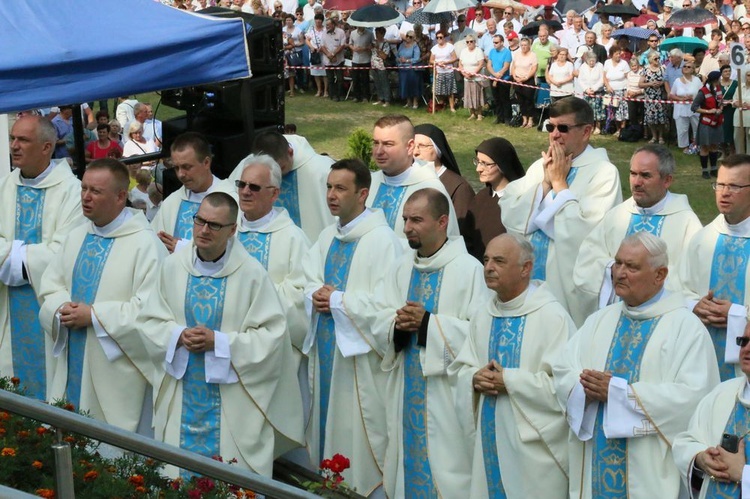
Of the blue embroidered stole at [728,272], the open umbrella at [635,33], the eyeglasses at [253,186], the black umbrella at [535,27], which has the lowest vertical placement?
the blue embroidered stole at [728,272]

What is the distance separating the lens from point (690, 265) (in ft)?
24.1

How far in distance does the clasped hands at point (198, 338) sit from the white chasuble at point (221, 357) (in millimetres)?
49

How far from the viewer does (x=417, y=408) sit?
737 centimetres

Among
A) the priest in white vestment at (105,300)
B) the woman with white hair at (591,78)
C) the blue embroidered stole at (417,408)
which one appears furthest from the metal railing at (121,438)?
the woman with white hair at (591,78)

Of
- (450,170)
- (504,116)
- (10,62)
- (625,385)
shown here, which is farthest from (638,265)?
(504,116)

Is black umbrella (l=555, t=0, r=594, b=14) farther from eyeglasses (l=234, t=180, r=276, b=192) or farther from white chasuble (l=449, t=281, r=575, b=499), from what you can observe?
white chasuble (l=449, t=281, r=575, b=499)

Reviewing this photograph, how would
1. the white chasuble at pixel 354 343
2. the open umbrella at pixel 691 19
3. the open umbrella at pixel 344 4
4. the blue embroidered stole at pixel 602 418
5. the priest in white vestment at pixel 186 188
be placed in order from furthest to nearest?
1. the open umbrella at pixel 344 4
2. the open umbrella at pixel 691 19
3. the priest in white vestment at pixel 186 188
4. the white chasuble at pixel 354 343
5. the blue embroidered stole at pixel 602 418

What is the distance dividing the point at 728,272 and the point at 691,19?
46.9 ft

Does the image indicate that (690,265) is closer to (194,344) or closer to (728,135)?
(194,344)

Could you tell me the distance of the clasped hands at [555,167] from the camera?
792cm

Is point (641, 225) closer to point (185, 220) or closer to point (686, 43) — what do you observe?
point (185, 220)

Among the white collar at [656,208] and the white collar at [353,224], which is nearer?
the white collar at [656,208]

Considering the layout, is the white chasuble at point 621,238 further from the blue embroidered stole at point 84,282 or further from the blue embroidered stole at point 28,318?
the blue embroidered stole at point 28,318

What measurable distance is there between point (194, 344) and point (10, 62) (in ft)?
6.82
